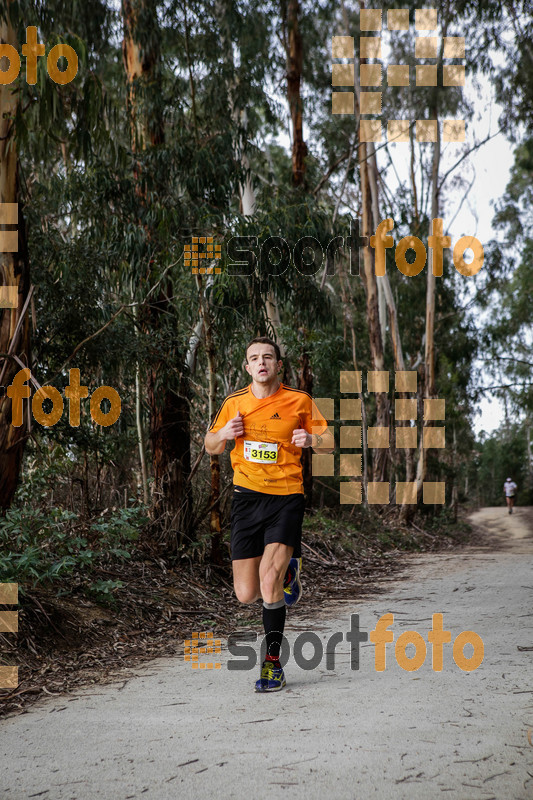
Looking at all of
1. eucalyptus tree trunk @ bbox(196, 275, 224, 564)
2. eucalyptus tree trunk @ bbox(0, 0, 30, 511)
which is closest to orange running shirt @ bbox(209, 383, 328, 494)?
eucalyptus tree trunk @ bbox(0, 0, 30, 511)

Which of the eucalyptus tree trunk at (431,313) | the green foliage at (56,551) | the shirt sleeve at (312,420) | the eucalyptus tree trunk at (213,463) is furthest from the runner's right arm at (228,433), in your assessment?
the eucalyptus tree trunk at (431,313)

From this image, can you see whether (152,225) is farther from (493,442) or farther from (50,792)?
(493,442)

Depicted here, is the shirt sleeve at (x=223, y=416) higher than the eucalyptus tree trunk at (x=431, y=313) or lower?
lower

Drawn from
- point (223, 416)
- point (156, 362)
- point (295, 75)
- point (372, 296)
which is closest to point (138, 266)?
point (156, 362)

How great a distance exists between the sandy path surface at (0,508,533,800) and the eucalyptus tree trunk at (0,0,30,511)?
2.45 meters

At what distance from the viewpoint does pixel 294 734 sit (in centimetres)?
367

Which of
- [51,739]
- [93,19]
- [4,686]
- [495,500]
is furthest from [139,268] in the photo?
[495,500]

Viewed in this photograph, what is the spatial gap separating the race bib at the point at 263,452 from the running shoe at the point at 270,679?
1.10 m

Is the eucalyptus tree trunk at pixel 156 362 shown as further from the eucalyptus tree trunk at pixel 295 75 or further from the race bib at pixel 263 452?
the eucalyptus tree trunk at pixel 295 75

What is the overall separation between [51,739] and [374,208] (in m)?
17.1

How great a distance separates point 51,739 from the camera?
3.73 metres

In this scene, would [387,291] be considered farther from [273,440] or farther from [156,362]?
[273,440]

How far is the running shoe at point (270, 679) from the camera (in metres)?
4.50

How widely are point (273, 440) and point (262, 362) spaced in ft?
1.47
